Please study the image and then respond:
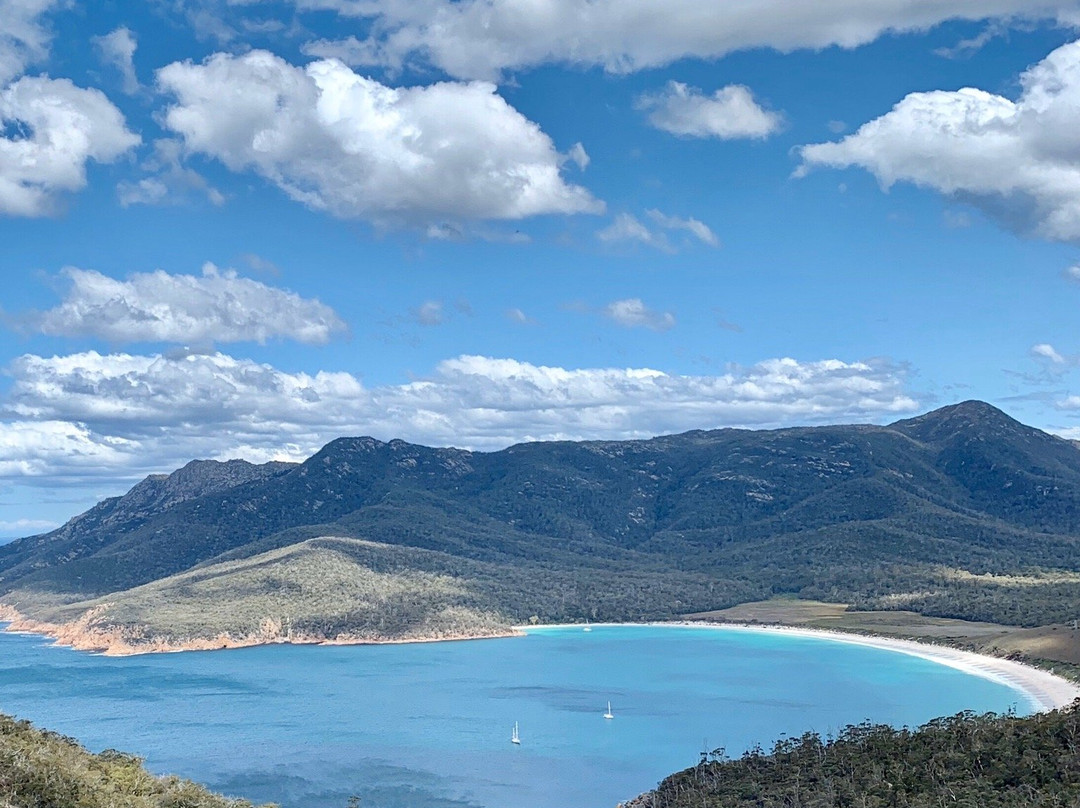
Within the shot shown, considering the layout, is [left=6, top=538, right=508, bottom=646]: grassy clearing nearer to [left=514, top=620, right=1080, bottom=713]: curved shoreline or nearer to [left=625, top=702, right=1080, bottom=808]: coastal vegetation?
[left=514, top=620, right=1080, bottom=713]: curved shoreline

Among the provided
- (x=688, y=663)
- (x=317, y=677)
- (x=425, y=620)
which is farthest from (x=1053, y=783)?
(x=425, y=620)

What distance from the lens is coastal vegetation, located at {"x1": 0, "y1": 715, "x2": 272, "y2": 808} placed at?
3944 cm

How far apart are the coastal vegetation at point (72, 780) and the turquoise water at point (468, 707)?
98.9 feet

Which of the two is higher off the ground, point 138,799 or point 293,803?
point 138,799

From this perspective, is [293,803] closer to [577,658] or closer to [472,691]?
[472,691]

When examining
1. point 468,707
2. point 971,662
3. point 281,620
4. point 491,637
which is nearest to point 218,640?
point 281,620

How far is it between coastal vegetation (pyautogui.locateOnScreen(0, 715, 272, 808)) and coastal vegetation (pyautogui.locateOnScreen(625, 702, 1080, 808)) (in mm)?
28528

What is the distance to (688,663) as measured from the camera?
509 feet

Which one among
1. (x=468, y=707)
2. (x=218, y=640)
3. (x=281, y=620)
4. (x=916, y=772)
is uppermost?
(x=281, y=620)

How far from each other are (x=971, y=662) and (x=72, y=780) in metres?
117

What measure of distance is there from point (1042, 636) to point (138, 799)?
11678cm

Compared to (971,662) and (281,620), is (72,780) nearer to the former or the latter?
(971,662)

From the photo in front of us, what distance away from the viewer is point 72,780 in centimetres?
4209

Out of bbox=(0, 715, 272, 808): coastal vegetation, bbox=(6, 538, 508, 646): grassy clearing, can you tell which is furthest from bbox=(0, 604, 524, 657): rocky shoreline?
bbox=(0, 715, 272, 808): coastal vegetation
